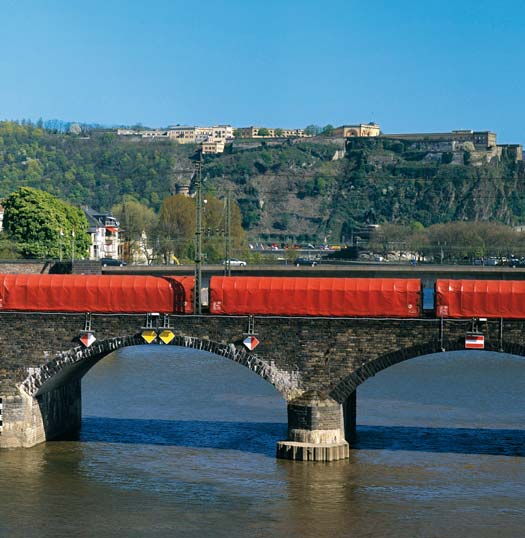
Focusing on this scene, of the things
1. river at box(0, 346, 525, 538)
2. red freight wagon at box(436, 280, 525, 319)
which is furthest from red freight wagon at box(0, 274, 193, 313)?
red freight wagon at box(436, 280, 525, 319)

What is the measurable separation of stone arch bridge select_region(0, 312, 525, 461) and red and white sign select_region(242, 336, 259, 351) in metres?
0.19

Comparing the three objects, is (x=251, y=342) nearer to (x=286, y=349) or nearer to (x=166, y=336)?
(x=286, y=349)

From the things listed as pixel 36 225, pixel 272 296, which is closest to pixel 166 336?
pixel 272 296

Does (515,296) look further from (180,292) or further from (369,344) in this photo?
(180,292)

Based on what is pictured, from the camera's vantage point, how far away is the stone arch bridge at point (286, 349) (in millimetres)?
49125

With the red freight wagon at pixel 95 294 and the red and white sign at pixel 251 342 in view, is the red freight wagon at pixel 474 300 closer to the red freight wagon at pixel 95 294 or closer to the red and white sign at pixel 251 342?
the red and white sign at pixel 251 342

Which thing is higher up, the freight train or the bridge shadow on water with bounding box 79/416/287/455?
the freight train

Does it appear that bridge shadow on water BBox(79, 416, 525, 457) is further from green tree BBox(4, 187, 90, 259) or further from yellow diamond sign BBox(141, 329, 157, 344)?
green tree BBox(4, 187, 90, 259)

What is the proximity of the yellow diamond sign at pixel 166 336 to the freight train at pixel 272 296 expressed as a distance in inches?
41.1

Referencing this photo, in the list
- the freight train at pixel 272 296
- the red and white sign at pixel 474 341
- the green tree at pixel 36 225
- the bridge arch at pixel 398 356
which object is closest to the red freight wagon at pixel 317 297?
the freight train at pixel 272 296

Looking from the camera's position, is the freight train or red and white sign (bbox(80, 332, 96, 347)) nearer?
the freight train

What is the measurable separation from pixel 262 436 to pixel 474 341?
38.8 ft

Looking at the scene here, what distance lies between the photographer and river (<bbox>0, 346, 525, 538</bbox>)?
138 ft

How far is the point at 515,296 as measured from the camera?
4872cm
